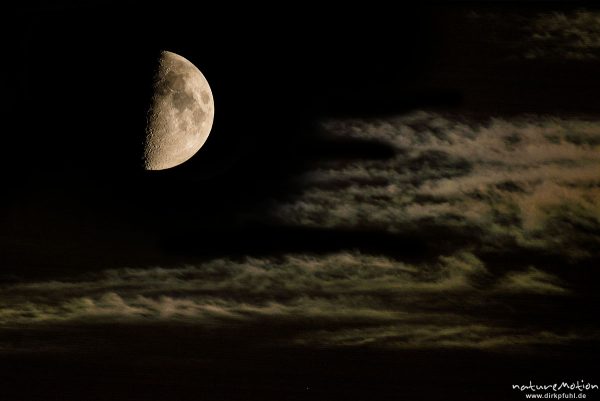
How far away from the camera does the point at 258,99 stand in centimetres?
117

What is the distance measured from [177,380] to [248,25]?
82cm

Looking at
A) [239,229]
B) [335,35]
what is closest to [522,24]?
[335,35]

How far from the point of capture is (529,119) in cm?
116

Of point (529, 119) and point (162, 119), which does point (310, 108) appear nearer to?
point (162, 119)

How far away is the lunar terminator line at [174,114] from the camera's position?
3.48 feet

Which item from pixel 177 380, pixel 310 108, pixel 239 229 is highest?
pixel 310 108

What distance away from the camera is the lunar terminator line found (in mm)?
1060

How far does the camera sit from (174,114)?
1063mm

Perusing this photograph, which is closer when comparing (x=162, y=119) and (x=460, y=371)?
(x=162, y=119)

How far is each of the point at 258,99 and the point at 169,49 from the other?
0.71 feet

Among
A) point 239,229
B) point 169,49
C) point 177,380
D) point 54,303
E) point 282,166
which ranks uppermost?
point 169,49

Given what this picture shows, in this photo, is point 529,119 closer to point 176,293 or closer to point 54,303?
point 176,293

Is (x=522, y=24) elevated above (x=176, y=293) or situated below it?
above

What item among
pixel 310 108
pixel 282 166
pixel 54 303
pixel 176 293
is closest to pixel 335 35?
pixel 310 108
